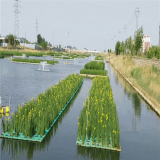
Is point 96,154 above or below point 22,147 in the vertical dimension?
below

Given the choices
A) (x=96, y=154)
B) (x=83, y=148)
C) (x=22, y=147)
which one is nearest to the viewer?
(x=96, y=154)

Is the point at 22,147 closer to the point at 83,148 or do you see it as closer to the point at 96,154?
the point at 83,148

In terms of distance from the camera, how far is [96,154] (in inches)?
282

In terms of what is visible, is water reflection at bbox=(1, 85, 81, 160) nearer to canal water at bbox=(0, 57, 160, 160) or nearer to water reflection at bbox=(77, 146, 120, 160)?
canal water at bbox=(0, 57, 160, 160)

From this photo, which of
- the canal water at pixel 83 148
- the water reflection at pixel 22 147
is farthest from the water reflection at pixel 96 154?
the water reflection at pixel 22 147

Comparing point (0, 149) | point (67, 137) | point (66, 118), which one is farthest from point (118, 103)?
point (0, 149)

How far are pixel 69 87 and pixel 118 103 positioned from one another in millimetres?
3443

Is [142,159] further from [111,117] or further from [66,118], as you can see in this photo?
[66,118]

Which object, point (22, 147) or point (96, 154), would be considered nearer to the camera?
point (96, 154)

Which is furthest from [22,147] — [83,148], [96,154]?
[96,154]

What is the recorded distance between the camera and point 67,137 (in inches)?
332

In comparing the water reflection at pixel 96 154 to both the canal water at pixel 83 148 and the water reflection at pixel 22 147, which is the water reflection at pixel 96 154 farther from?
the water reflection at pixel 22 147

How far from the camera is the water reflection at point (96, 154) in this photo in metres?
7.01

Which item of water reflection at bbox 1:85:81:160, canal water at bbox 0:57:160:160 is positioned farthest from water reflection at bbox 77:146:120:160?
water reflection at bbox 1:85:81:160
